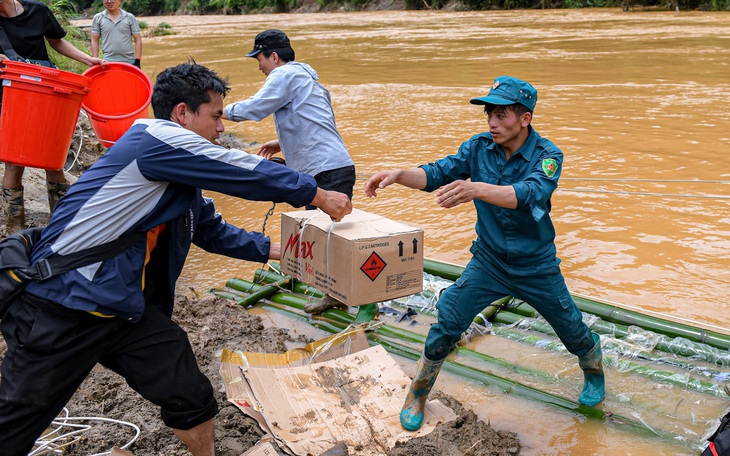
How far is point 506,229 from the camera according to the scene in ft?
10.7

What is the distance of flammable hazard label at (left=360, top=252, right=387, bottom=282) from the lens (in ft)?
11.9

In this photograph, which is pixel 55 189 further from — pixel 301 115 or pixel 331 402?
pixel 331 402

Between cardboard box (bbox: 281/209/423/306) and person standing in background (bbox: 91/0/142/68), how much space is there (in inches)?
227

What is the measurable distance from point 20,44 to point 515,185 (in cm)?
432

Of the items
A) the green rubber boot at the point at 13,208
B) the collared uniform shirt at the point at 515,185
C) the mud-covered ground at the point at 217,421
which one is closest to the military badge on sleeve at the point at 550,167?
the collared uniform shirt at the point at 515,185

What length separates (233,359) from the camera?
4062 millimetres

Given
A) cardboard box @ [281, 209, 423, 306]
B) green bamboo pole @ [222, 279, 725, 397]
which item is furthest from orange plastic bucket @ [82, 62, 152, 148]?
cardboard box @ [281, 209, 423, 306]

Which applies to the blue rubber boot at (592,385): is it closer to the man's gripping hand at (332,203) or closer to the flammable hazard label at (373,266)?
the flammable hazard label at (373,266)

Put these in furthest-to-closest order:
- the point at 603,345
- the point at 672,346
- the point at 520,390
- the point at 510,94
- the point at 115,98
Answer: the point at 115,98 → the point at 603,345 → the point at 672,346 → the point at 520,390 → the point at 510,94

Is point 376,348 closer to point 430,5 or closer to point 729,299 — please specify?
point 729,299

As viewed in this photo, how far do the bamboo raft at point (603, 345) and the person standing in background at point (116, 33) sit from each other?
16.7 feet

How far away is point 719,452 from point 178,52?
87.3 feet

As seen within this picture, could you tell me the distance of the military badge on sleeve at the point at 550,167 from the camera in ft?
10.1

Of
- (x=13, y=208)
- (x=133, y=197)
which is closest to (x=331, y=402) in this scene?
(x=133, y=197)
